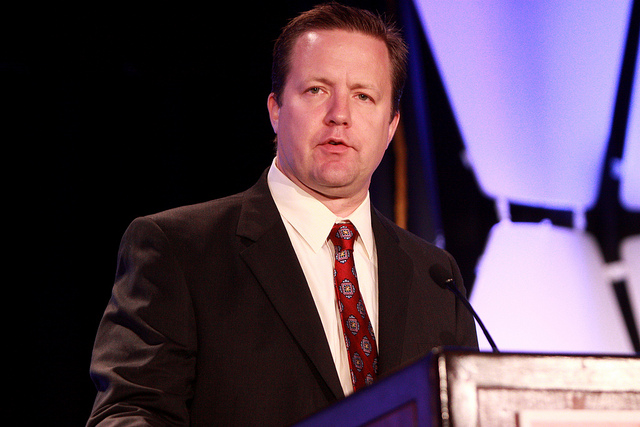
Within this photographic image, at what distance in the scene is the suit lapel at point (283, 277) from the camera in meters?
1.45

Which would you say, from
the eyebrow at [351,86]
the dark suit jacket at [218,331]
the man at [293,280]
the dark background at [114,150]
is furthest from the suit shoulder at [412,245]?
the dark background at [114,150]

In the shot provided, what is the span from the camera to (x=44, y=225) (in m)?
2.96

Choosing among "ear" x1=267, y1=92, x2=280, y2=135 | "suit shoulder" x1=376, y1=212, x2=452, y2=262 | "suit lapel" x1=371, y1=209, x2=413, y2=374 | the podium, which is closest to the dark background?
"suit shoulder" x1=376, y1=212, x2=452, y2=262

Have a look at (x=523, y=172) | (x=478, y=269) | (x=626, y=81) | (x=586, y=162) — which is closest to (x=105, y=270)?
(x=478, y=269)

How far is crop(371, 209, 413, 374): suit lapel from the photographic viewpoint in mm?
1562

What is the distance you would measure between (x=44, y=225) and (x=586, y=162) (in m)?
2.42

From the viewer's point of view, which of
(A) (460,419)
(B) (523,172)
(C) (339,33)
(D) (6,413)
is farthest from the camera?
(B) (523,172)

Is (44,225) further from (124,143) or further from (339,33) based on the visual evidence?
(339,33)

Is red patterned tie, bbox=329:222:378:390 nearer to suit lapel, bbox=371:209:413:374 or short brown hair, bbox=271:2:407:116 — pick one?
suit lapel, bbox=371:209:413:374

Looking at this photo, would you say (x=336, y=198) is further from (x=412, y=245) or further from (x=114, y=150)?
(x=114, y=150)

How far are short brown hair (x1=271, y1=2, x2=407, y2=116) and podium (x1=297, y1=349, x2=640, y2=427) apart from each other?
Result: 1.29m

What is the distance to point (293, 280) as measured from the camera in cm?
156

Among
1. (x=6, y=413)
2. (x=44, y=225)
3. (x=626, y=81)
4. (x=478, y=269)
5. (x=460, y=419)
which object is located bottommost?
(x=6, y=413)

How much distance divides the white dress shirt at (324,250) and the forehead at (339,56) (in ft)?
0.95
